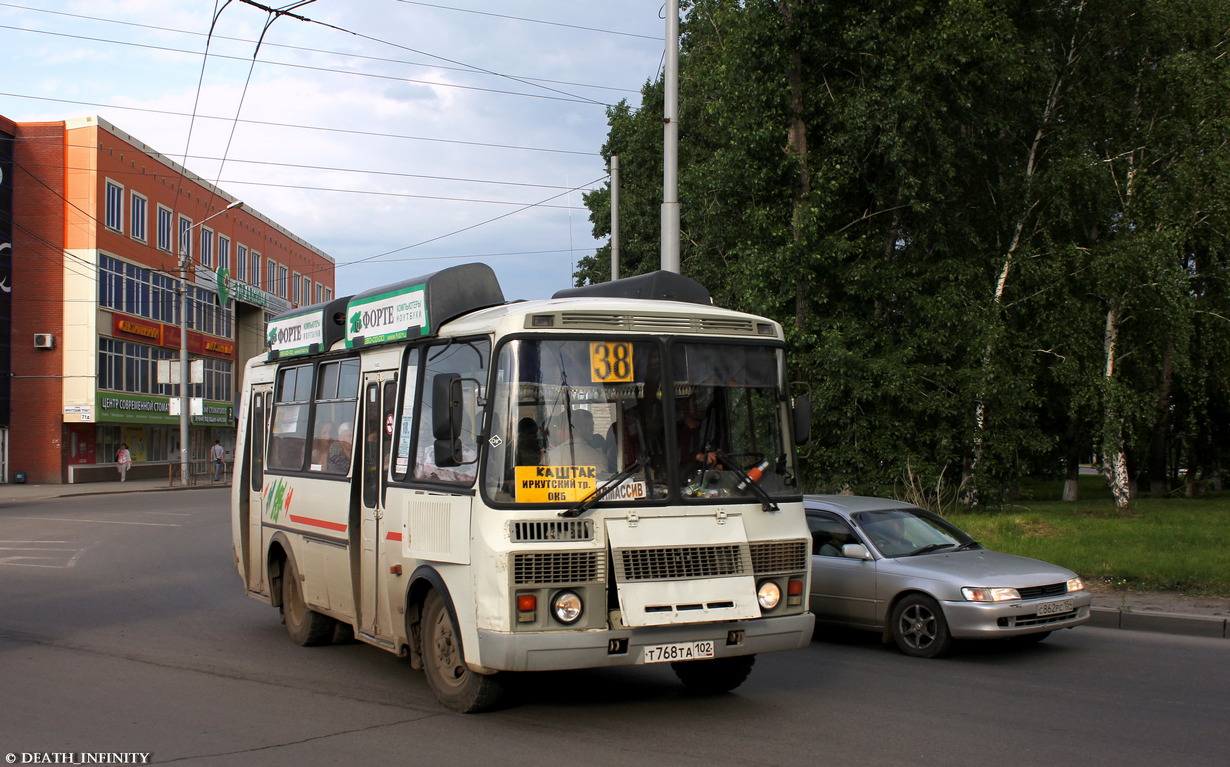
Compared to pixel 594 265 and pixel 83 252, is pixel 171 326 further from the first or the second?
pixel 594 265

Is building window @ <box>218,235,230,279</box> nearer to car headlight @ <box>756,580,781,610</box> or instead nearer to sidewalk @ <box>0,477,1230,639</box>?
sidewalk @ <box>0,477,1230,639</box>

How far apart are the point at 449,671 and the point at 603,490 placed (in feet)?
5.71

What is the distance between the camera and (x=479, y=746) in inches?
248

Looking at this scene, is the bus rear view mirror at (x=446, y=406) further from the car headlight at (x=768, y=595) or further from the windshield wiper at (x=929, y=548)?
the windshield wiper at (x=929, y=548)

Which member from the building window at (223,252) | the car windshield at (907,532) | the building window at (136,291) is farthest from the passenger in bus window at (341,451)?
the building window at (223,252)

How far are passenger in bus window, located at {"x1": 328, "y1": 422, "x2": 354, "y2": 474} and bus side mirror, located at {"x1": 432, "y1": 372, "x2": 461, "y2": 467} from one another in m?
2.16

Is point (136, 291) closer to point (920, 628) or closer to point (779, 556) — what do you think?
point (920, 628)

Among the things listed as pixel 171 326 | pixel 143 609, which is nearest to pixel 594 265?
pixel 171 326

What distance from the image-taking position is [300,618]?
9977mm

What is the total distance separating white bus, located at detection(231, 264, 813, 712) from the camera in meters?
6.41

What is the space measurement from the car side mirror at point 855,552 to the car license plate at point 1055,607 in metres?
1.58

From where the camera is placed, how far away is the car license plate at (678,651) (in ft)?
21.2

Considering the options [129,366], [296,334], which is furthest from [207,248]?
[296,334]

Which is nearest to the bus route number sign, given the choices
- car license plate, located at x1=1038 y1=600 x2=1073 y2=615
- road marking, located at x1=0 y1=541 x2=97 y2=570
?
car license plate, located at x1=1038 y1=600 x2=1073 y2=615
